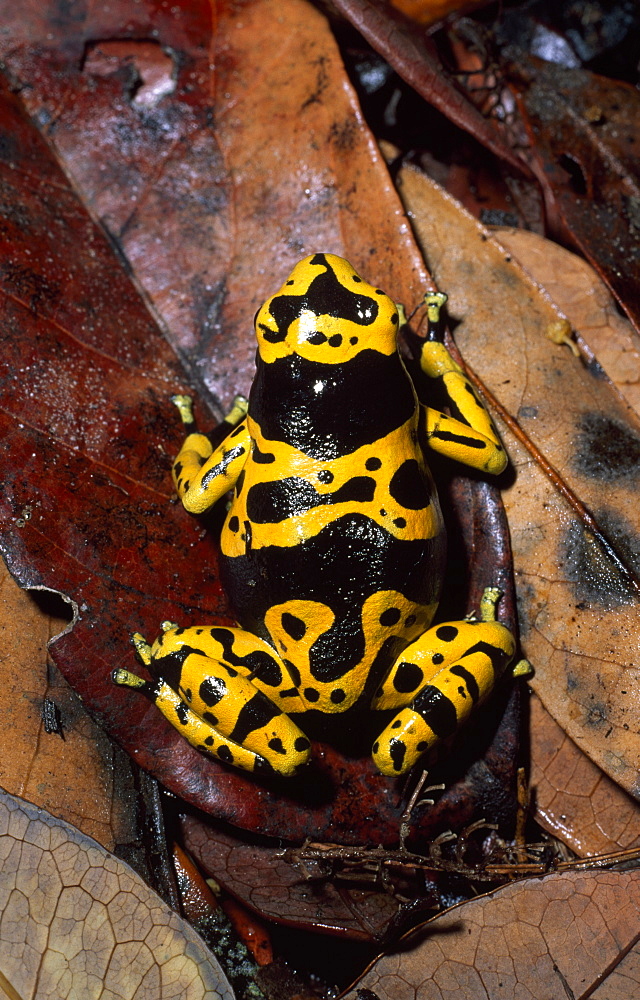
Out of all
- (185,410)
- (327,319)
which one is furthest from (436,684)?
(185,410)

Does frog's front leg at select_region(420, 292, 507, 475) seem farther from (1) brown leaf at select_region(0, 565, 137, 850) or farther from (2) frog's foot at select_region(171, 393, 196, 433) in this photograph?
(1) brown leaf at select_region(0, 565, 137, 850)

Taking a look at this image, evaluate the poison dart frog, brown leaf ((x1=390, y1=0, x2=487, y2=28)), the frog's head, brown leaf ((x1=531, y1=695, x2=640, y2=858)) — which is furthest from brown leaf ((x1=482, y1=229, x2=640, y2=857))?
brown leaf ((x1=390, y1=0, x2=487, y2=28))

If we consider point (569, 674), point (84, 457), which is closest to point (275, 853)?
point (569, 674)

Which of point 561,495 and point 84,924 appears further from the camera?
point 561,495

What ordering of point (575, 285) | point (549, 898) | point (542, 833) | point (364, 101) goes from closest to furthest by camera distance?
1. point (549, 898)
2. point (542, 833)
3. point (575, 285)
4. point (364, 101)

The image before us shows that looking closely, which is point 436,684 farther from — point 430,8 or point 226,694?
point 430,8

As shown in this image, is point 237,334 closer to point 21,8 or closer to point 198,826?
point 21,8
